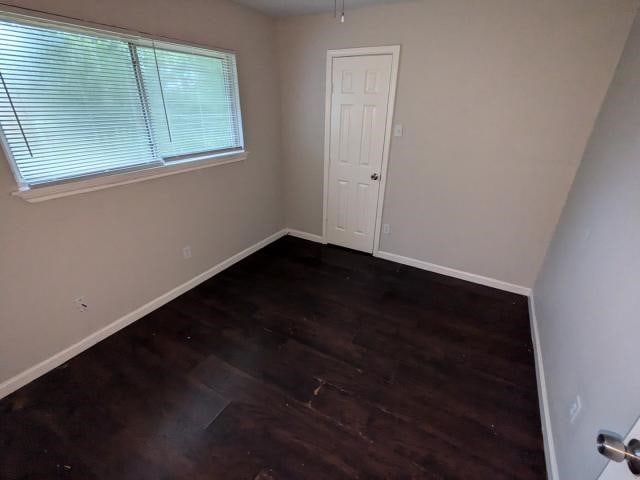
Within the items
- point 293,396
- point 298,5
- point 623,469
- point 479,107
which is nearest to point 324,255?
point 293,396

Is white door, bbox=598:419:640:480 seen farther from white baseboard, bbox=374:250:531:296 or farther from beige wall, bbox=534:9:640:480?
white baseboard, bbox=374:250:531:296

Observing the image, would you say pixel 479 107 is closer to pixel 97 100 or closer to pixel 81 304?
pixel 97 100

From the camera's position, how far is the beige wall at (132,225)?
1.75m

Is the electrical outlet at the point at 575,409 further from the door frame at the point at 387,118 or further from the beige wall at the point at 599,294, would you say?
the door frame at the point at 387,118

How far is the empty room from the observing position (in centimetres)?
152

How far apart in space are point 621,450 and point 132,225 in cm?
265

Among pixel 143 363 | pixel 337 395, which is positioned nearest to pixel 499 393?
pixel 337 395

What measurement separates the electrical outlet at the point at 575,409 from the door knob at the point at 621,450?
2.89 feet

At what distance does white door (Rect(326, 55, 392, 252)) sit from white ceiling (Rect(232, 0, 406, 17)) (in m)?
0.40

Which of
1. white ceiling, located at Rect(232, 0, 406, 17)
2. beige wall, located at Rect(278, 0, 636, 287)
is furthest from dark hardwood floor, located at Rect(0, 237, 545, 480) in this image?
white ceiling, located at Rect(232, 0, 406, 17)

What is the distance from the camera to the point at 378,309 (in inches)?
103

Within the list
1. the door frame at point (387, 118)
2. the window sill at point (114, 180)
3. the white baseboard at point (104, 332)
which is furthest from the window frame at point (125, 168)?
the white baseboard at point (104, 332)

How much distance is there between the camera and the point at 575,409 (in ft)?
4.52

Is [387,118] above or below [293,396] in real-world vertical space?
above
